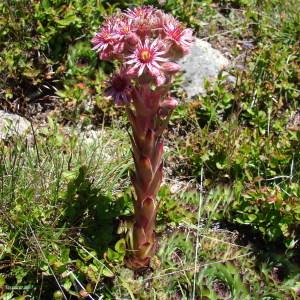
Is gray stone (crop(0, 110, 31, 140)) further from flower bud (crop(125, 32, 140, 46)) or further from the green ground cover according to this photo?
flower bud (crop(125, 32, 140, 46))

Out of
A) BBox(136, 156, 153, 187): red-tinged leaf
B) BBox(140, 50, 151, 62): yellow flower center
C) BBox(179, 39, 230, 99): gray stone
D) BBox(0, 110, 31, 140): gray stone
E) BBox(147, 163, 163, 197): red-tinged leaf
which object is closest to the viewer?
BBox(140, 50, 151, 62): yellow flower center

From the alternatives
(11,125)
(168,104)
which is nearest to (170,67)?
(168,104)

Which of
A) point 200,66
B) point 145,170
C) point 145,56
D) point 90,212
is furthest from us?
point 200,66

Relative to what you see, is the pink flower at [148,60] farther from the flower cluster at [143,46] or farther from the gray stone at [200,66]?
the gray stone at [200,66]

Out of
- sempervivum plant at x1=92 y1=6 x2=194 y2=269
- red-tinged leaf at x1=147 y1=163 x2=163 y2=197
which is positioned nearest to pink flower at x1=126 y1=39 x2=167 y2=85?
sempervivum plant at x1=92 y1=6 x2=194 y2=269

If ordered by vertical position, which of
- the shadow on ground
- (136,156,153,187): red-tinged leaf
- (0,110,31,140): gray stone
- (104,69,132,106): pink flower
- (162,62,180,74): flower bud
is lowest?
the shadow on ground

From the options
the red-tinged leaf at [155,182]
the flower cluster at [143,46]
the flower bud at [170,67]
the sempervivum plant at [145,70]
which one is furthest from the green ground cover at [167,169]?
the flower bud at [170,67]

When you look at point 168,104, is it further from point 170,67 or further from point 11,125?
point 11,125

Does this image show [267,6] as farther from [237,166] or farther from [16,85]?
[16,85]

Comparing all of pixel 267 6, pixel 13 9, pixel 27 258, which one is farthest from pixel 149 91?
pixel 267 6
